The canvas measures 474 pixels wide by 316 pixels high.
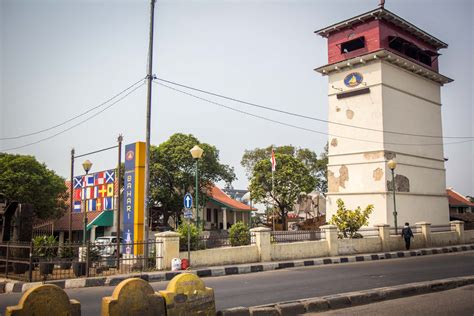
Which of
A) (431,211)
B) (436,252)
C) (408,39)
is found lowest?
(436,252)

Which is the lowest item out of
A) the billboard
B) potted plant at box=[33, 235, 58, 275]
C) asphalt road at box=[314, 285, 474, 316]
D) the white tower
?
asphalt road at box=[314, 285, 474, 316]

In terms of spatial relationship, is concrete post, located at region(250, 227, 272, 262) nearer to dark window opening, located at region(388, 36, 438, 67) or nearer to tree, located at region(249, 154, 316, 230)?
dark window opening, located at region(388, 36, 438, 67)

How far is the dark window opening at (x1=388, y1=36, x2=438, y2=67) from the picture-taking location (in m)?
30.4

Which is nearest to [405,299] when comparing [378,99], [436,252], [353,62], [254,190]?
[436,252]

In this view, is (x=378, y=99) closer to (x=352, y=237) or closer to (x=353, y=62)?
(x=353, y=62)

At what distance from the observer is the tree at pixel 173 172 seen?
36625mm

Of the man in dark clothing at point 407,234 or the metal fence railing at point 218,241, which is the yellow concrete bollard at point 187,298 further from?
the man in dark clothing at point 407,234

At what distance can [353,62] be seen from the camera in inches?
1171

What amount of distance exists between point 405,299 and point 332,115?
944 inches

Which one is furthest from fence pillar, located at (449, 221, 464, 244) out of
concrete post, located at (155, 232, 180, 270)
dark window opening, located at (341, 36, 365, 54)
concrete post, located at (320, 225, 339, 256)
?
concrete post, located at (155, 232, 180, 270)

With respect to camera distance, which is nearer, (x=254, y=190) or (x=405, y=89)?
(x=405, y=89)

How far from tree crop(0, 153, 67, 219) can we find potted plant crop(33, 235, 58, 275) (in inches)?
736

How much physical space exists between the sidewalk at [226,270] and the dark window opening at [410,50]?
15301mm

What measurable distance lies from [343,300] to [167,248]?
7.88 m
